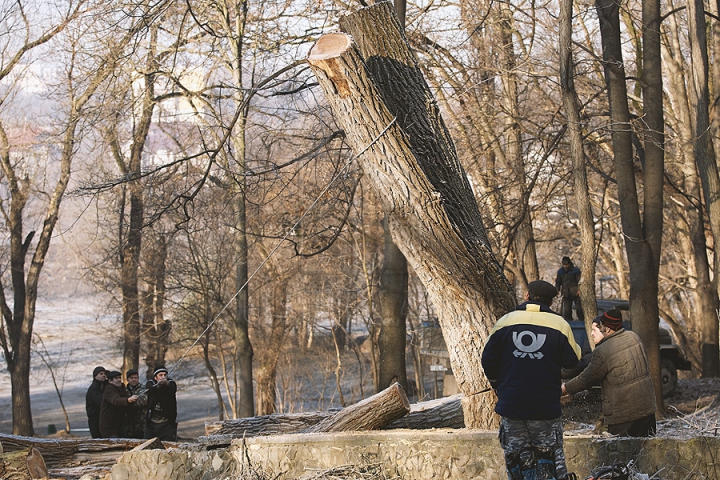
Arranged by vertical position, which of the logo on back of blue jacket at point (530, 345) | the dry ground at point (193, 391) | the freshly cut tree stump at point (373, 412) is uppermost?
the logo on back of blue jacket at point (530, 345)

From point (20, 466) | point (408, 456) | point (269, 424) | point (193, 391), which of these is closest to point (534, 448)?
point (408, 456)

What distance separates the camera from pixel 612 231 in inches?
989

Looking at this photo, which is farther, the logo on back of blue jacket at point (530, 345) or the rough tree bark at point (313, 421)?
the rough tree bark at point (313, 421)

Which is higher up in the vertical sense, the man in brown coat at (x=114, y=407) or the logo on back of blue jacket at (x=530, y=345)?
the logo on back of blue jacket at (x=530, y=345)

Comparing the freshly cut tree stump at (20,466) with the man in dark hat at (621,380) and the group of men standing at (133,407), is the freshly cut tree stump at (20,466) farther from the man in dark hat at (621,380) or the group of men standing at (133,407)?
the man in dark hat at (621,380)

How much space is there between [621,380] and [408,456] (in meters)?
1.87

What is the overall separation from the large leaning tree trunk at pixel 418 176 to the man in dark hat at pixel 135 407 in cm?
487

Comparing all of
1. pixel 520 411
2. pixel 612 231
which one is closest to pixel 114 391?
pixel 520 411

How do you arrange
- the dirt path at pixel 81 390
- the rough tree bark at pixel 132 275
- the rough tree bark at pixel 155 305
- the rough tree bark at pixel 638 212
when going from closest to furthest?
the rough tree bark at pixel 638 212, the rough tree bark at pixel 132 275, the rough tree bark at pixel 155 305, the dirt path at pixel 81 390

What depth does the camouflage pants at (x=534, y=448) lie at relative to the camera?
16.2ft

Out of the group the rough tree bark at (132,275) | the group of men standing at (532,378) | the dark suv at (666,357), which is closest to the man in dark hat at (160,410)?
the group of men standing at (532,378)

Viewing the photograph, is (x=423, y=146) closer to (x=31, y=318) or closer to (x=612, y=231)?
(x=31, y=318)

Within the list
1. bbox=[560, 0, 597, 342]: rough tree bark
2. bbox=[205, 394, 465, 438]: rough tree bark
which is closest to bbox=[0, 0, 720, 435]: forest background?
bbox=[560, 0, 597, 342]: rough tree bark

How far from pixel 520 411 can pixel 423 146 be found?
8.31 feet
